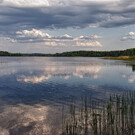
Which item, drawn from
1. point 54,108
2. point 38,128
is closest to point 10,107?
point 54,108

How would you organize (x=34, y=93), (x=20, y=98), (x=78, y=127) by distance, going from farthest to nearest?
(x=34, y=93) < (x=20, y=98) < (x=78, y=127)

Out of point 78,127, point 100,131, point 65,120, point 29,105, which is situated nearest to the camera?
point 100,131

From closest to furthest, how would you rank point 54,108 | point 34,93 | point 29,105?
point 54,108 < point 29,105 < point 34,93

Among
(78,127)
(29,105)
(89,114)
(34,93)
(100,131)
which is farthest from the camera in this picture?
(34,93)

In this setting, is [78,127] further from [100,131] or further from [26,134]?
[26,134]

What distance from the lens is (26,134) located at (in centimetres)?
1400

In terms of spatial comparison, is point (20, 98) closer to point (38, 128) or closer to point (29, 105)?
point (29, 105)

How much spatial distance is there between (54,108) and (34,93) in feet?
31.6

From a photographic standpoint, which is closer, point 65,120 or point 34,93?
point 65,120

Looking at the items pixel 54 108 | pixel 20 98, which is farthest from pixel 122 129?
pixel 20 98

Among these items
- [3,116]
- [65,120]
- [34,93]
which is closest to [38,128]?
[65,120]

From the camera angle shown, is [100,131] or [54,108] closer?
[100,131]

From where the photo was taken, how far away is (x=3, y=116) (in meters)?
18.0

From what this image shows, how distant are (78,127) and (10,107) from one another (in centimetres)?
1049
